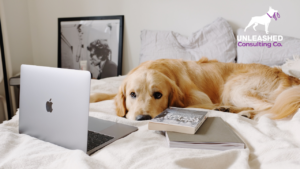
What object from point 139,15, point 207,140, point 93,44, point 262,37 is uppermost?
point 139,15

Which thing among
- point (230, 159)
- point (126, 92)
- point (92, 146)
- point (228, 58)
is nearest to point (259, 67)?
point (228, 58)

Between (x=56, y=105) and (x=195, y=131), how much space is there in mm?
525

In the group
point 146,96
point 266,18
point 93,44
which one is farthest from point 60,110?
point 93,44

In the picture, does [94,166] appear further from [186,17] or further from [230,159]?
[186,17]

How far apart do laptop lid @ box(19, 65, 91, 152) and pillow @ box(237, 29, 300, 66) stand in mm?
1719

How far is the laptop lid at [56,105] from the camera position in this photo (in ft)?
2.43

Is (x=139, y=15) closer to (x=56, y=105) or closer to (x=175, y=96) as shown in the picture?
(x=175, y=96)

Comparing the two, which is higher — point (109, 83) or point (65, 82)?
point (65, 82)

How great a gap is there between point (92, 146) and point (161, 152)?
10.3 inches

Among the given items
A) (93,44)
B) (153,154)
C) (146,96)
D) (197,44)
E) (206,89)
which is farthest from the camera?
(93,44)

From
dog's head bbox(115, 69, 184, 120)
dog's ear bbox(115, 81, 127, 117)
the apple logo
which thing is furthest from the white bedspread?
dog's ear bbox(115, 81, 127, 117)

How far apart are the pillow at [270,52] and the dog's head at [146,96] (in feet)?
3.02

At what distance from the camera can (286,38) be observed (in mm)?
2041

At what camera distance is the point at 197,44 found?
7.48ft
